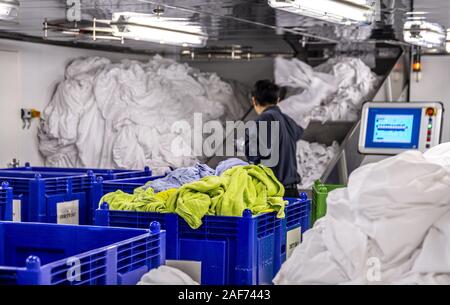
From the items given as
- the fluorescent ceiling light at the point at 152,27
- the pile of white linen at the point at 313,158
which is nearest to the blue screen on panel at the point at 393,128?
the pile of white linen at the point at 313,158

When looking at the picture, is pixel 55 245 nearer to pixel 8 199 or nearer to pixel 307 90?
pixel 8 199

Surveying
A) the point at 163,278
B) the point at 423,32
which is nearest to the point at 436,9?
the point at 423,32

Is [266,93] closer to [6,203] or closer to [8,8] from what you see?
[8,8]

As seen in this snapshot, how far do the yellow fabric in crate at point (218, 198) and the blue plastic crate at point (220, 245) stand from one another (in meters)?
0.05

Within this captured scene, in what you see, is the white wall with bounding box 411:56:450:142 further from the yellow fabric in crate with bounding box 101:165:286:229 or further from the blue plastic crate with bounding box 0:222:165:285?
the blue plastic crate with bounding box 0:222:165:285

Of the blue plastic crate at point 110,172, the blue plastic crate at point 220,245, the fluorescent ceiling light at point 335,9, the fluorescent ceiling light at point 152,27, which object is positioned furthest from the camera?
the fluorescent ceiling light at point 152,27

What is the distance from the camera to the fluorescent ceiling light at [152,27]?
5973mm

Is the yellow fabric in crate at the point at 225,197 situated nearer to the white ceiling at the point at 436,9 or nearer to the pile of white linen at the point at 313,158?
the white ceiling at the point at 436,9

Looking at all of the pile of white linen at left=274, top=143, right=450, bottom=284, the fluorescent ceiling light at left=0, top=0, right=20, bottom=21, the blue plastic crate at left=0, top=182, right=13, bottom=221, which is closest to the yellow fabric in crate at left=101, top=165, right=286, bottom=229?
the blue plastic crate at left=0, top=182, right=13, bottom=221

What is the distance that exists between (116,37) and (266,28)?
5.65 feet

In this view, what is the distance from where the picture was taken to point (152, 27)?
20.2 feet

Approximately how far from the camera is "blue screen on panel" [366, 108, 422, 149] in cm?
728

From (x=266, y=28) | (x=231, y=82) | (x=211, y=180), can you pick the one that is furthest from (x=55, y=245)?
(x=231, y=82)

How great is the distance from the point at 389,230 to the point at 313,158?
5.54m
